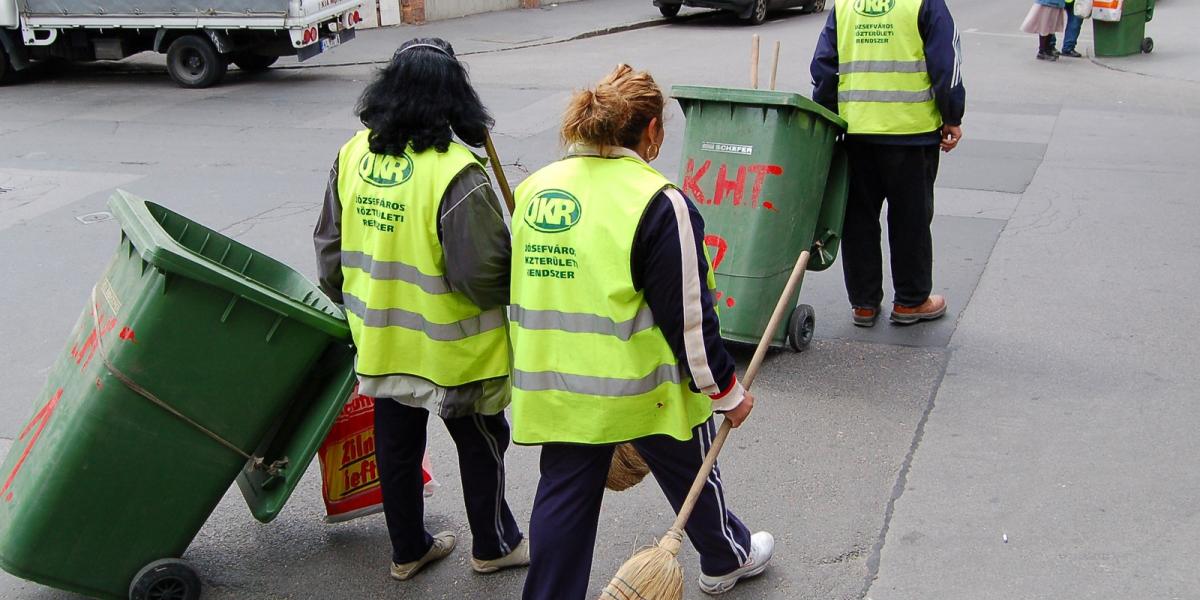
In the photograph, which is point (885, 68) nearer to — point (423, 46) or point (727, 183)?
point (727, 183)

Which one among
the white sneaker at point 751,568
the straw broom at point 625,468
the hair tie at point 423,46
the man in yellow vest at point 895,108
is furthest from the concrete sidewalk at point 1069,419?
the hair tie at point 423,46

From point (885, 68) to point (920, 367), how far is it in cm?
132

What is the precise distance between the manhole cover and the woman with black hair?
5037 mm

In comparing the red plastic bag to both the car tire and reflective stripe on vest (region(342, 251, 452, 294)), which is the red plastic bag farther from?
the car tire

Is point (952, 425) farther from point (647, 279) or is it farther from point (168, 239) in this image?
point (168, 239)

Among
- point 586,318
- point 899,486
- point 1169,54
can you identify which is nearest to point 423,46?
point 586,318

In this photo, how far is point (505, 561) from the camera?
12.0 ft

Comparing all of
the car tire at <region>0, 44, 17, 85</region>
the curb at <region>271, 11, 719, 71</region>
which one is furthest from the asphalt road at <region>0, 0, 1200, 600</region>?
the curb at <region>271, 11, 719, 71</region>

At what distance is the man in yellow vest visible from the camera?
511 centimetres

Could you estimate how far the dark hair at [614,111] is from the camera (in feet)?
9.21

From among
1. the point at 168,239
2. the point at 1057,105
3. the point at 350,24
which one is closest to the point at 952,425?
the point at 168,239

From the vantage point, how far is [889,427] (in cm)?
468

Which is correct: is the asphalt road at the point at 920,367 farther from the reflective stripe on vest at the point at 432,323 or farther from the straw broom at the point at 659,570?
the reflective stripe on vest at the point at 432,323

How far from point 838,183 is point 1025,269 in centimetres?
170
